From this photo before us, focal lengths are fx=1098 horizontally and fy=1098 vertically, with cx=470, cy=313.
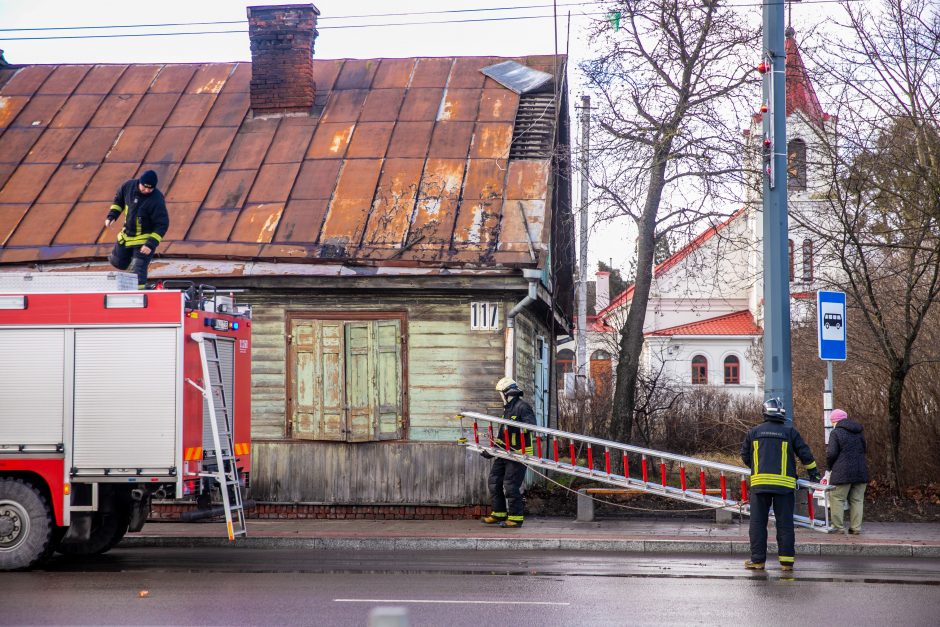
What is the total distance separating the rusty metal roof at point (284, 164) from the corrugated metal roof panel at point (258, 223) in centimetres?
3

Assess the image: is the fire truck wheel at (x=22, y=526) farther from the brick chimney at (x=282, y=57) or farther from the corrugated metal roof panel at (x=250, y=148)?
the brick chimney at (x=282, y=57)

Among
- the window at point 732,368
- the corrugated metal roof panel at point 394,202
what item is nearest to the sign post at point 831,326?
the corrugated metal roof panel at point 394,202

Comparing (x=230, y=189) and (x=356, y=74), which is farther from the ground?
(x=356, y=74)

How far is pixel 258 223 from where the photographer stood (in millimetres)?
16625

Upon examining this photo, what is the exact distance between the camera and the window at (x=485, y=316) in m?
15.6

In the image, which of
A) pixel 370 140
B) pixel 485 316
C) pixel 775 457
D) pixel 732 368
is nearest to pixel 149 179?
pixel 485 316

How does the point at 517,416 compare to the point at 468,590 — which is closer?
the point at 468,590

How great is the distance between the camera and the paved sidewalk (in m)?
12.8

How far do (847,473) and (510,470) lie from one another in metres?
4.32

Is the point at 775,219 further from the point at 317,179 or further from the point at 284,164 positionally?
the point at 284,164

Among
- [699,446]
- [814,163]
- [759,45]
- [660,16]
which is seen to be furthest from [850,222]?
[699,446]

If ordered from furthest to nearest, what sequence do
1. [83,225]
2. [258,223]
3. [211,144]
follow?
1. [211,144]
2. [83,225]
3. [258,223]

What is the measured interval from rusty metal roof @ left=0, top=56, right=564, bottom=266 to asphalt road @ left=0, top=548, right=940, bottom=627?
5229mm

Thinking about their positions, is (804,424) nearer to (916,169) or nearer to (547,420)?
(547,420)
